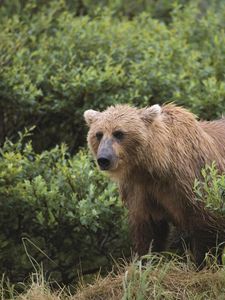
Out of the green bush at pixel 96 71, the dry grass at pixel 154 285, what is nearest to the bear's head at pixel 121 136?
the dry grass at pixel 154 285

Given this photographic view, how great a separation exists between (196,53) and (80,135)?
1685 millimetres

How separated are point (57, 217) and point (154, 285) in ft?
6.02

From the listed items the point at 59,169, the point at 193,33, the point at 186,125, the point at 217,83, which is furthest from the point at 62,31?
the point at 186,125

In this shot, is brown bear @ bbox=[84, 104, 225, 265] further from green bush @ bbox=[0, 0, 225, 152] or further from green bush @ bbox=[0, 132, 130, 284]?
green bush @ bbox=[0, 0, 225, 152]

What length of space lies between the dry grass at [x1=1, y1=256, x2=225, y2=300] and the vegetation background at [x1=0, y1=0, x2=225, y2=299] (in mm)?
560

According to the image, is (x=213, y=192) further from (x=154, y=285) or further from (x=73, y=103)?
(x=73, y=103)

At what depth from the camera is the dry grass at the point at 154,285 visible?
6.74 metres

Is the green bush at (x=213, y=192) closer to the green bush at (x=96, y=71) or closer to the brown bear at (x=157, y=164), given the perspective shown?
the brown bear at (x=157, y=164)

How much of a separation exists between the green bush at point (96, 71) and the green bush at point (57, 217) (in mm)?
1010

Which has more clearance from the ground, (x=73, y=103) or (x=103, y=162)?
(x=103, y=162)

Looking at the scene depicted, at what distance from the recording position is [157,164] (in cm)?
737

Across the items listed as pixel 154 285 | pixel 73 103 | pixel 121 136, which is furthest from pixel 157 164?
pixel 73 103

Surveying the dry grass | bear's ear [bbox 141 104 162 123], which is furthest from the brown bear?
the dry grass

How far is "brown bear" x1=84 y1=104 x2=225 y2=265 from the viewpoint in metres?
7.39
